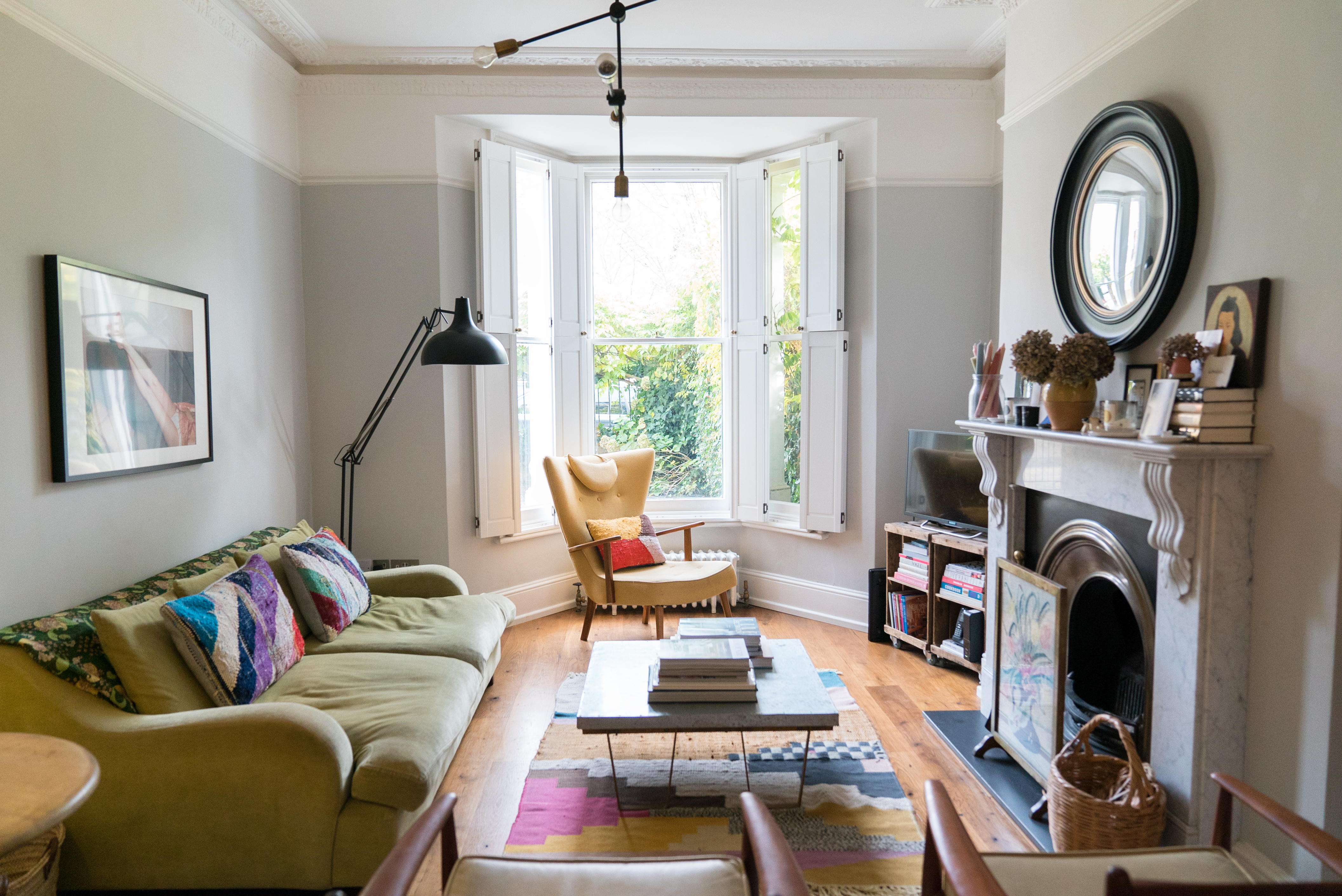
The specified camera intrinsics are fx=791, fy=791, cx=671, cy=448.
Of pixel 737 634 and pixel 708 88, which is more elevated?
pixel 708 88

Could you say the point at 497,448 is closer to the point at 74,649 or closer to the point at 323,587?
the point at 323,587

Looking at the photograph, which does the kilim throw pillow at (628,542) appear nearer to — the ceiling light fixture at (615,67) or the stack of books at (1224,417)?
the ceiling light fixture at (615,67)

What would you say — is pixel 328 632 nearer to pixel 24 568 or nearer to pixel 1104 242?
pixel 24 568

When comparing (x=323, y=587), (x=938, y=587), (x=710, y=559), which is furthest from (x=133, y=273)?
(x=938, y=587)

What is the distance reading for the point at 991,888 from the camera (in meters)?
1.27

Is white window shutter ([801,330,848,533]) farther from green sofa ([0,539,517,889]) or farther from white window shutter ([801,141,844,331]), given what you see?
green sofa ([0,539,517,889])

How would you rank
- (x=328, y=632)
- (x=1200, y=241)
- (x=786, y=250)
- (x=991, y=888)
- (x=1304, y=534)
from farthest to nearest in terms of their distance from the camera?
(x=786, y=250) → (x=328, y=632) → (x=1200, y=241) → (x=1304, y=534) → (x=991, y=888)

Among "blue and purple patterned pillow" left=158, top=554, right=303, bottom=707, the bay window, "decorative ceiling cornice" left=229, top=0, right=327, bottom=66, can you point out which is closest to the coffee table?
"blue and purple patterned pillow" left=158, top=554, right=303, bottom=707

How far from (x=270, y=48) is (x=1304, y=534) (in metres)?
4.49

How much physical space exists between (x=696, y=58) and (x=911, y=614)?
3.16 metres

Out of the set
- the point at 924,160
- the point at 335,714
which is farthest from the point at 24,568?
the point at 924,160

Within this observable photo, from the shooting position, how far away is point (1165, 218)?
228 centimetres

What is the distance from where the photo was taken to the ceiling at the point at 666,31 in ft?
12.0

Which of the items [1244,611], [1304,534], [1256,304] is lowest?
[1244,611]
